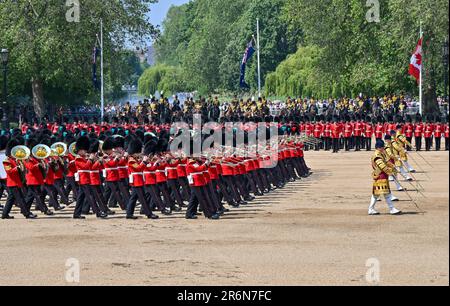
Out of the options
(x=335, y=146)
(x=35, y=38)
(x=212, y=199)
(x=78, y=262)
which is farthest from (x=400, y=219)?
(x=35, y=38)

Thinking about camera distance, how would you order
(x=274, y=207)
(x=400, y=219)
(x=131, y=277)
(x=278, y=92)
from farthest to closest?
1. (x=278, y=92)
2. (x=274, y=207)
3. (x=400, y=219)
4. (x=131, y=277)

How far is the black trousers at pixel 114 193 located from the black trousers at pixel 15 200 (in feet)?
5.51

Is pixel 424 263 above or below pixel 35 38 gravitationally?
below

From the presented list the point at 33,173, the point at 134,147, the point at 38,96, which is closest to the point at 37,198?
the point at 33,173

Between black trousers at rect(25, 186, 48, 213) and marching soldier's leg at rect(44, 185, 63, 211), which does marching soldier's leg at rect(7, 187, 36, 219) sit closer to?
black trousers at rect(25, 186, 48, 213)

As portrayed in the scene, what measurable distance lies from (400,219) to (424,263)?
5696 mm

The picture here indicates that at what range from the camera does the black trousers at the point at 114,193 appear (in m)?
21.2

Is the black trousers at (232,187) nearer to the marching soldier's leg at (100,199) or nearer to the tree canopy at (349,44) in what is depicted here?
the marching soldier's leg at (100,199)

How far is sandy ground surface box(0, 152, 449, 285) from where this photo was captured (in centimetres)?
1225

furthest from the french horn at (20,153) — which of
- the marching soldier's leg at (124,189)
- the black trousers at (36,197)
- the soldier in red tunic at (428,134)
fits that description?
the soldier in red tunic at (428,134)

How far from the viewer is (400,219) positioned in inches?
737
